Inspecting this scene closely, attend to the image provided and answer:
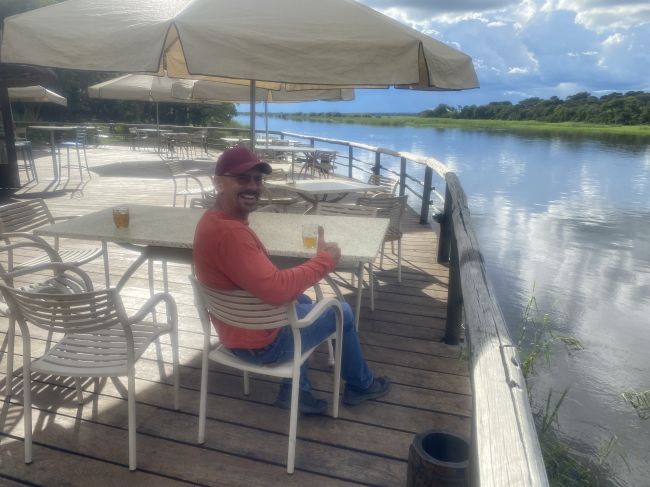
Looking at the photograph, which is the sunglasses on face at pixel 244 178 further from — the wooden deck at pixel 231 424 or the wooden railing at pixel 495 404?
the wooden deck at pixel 231 424

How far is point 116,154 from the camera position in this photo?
14.7 metres

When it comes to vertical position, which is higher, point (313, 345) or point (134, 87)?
point (134, 87)

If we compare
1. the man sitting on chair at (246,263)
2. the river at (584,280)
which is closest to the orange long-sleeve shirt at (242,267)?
the man sitting on chair at (246,263)

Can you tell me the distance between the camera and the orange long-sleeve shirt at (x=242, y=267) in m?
1.82

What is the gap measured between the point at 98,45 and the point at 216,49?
61 centimetres

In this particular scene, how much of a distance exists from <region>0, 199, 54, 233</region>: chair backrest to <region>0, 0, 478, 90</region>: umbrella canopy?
4.05 feet

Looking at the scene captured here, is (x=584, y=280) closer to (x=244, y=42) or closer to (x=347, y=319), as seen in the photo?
(x=347, y=319)

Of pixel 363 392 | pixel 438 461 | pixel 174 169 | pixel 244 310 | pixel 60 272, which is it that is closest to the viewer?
pixel 438 461

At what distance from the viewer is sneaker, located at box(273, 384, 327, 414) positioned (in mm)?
2389

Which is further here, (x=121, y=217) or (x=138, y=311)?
(x=121, y=217)

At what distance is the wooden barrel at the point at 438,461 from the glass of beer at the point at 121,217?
1.95m

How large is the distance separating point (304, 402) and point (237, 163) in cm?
118

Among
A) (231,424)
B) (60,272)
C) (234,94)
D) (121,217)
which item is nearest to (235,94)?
(234,94)

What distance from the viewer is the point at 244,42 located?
7.38ft
